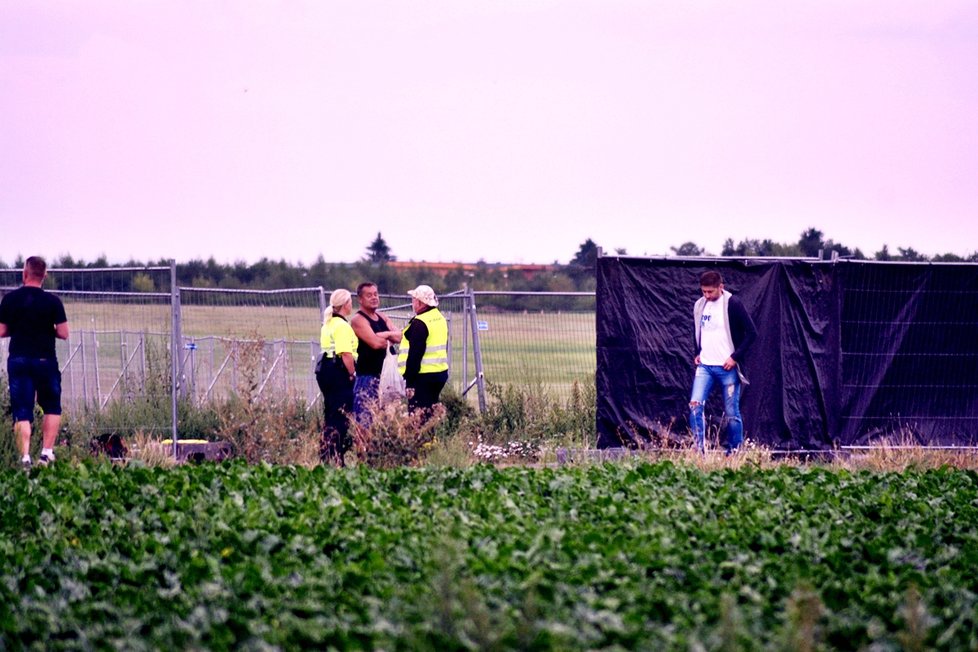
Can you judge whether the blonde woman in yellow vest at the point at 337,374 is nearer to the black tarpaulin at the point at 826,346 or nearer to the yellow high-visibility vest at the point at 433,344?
the yellow high-visibility vest at the point at 433,344

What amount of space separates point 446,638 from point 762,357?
944 cm

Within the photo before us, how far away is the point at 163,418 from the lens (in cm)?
1427

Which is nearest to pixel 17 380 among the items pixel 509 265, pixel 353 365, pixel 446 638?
pixel 353 365

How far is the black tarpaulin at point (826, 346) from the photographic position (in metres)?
13.9

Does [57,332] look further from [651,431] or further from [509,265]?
[509,265]

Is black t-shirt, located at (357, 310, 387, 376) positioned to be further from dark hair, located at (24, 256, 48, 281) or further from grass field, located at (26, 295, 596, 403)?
dark hair, located at (24, 256, 48, 281)

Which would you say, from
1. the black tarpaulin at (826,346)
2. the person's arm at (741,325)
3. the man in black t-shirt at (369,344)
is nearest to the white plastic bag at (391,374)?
the man in black t-shirt at (369,344)

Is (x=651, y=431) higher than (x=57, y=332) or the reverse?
the reverse

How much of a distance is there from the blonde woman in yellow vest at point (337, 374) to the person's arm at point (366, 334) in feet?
0.49

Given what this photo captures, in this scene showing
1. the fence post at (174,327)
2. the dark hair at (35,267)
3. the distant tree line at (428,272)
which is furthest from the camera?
the distant tree line at (428,272)

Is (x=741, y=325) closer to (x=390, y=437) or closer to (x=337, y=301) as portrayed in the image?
(x=390, y=437)

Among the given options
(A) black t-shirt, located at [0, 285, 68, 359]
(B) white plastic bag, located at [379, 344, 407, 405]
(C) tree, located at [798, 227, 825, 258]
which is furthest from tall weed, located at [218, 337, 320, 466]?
(C) tree, located at [798, 227, 825, 258]

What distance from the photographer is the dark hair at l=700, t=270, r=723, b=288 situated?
524 inches

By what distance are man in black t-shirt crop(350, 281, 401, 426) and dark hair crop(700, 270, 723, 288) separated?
121 inches
